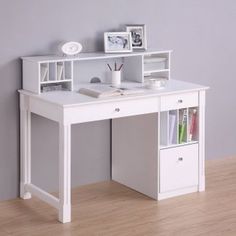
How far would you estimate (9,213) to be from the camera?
403 centimetres

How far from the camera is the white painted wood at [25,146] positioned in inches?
163

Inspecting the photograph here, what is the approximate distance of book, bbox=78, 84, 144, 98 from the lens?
155 inches

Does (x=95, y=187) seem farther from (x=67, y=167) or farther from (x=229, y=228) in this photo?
(x=229, y=228)

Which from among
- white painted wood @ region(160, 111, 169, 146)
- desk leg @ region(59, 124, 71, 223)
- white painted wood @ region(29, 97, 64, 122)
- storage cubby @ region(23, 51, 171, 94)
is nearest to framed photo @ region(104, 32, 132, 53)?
storage cubby @ region(23, 51, 171, 94)

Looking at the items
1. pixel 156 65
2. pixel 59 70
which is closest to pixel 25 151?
pixel 59 70

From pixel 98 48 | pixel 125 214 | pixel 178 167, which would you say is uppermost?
pixel 98 48

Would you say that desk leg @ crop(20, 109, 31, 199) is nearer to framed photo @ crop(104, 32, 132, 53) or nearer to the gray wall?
the gray wall

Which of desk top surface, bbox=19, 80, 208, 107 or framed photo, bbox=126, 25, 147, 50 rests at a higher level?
framed photo, bbox=126, 25, 147, 50

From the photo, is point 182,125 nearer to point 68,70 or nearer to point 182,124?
point 182,124

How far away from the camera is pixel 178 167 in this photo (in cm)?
434

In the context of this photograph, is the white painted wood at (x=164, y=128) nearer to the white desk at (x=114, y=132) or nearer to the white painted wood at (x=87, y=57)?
the white desk at (x=114, y=132)

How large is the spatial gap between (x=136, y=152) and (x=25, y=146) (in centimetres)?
73

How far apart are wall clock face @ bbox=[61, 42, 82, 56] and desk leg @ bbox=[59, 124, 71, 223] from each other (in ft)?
1.91

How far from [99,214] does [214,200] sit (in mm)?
769
